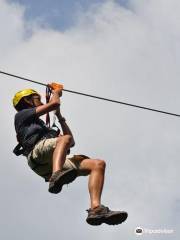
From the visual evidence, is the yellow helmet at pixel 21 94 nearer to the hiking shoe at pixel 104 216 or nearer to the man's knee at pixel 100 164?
the man's knee at pixel 100 164

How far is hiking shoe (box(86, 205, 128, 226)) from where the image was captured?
12578 mm

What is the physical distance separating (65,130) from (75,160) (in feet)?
2.99

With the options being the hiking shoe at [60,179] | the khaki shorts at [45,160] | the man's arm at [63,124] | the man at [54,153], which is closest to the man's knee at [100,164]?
the man at [54,153]

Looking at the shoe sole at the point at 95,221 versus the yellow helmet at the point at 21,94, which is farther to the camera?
the yellow helmet at the point at 21,94

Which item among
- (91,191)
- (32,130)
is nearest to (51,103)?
(32,130)

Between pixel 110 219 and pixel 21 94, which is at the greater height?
pixel 21 94

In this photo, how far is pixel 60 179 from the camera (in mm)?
12742

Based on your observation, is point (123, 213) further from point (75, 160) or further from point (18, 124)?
point (18, 124)

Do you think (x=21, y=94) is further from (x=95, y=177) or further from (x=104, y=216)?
(x=104, y=216)

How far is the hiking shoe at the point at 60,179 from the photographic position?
41.8 feet

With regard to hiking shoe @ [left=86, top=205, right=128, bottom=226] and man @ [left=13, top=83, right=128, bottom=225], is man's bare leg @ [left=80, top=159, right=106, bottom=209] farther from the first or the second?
hiking shoe @ [left=86, top=205, right=128, bottom=226]

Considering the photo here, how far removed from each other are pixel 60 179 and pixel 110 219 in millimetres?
1009

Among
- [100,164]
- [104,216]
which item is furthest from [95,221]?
[100,164]

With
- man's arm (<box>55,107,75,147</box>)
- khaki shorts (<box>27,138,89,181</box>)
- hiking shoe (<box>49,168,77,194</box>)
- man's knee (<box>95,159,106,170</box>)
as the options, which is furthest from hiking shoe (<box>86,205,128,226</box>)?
man's arm (<box>55,107,75,147</box>)
